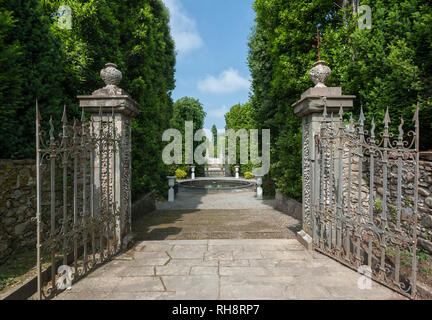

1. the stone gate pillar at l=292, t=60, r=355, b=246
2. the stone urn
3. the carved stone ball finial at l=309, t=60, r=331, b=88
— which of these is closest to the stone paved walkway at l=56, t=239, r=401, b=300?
the stone gate pillar at l=292, t=60, r=355, b=246

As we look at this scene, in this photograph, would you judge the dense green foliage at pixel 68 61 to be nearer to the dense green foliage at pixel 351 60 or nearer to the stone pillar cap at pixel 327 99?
the dense green foliage at pixel 351 60


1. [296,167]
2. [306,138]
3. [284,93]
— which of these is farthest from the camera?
[284,93]

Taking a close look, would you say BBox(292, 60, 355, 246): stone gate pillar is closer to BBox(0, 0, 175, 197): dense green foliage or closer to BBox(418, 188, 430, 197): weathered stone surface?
BBox(418, 188, 430, 197): weathered stone surface

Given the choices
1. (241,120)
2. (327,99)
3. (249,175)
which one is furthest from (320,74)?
(241,120)

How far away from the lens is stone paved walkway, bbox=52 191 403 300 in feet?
9.70

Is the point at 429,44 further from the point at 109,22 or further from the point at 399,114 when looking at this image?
the point at 109,22

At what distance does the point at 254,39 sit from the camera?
11688mm

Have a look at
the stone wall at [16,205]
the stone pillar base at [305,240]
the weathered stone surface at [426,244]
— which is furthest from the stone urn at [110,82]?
the weathered stone surface at [426,244]

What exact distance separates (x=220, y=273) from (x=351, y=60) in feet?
21.5

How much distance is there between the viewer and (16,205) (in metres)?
4.04

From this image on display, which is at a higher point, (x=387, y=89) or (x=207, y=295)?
(x=387, y=89)

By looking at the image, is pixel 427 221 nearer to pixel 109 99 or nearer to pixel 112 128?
pixel 112 128

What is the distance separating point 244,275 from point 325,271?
4.30 ft
